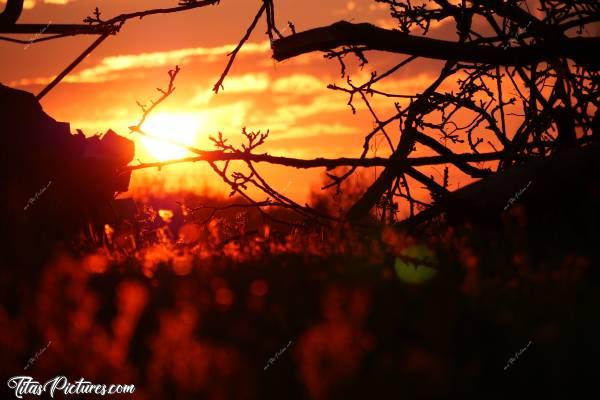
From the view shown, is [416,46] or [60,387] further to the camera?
[416,46]

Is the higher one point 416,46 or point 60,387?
point 416,46

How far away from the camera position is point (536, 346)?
2.46 m

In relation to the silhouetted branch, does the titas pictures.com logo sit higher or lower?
lower

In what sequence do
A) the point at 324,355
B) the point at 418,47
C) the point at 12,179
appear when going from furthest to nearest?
1. the point at 12,179
2. the point at 418,47
3. the point at 324,355

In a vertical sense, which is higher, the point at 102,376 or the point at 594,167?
the point at 594,167

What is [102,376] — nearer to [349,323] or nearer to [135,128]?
[349,323]

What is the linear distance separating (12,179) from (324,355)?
17.5 ft

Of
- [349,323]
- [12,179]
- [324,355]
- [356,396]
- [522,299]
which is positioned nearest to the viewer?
[356,396]

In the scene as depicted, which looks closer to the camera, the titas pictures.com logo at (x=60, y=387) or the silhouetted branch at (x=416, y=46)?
the titas pictures.com logo at (x=60, y=387)

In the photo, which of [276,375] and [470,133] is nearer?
[276,375]

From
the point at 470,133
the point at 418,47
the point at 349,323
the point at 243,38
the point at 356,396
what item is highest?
the point at 243,38

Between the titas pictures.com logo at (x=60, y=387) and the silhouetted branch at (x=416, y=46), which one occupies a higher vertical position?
the silhouetted branch at (x=416, y=46)

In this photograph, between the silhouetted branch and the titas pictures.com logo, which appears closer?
the titas pictures.com logo

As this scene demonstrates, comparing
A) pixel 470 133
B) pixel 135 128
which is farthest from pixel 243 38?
pixel 470 133
